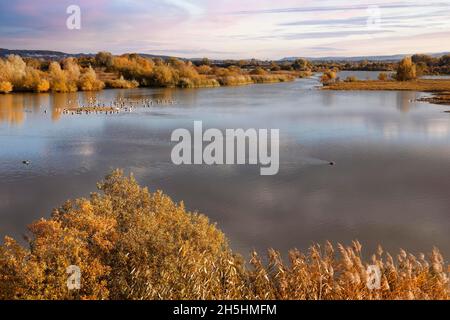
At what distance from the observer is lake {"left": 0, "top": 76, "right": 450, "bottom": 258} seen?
11773mm

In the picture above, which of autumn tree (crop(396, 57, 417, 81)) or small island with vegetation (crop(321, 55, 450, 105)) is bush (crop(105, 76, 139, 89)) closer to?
small island with vegetation (crop(321, 55, 450, 105))

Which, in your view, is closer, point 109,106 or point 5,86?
point 109,106

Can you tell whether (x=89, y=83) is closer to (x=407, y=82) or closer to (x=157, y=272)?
(x=407, y=82)

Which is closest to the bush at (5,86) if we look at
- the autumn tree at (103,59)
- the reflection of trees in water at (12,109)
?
the reflection of trees in water at (12,109)

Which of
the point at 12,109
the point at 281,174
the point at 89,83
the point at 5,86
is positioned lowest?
the point at 281,174

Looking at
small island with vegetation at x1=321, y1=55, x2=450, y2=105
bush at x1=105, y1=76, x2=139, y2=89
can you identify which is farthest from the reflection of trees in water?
small island with vegetation at x1=321, y1=55, x2=450, y2=105

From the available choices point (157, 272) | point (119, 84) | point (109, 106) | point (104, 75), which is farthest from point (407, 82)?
point (157, 272)

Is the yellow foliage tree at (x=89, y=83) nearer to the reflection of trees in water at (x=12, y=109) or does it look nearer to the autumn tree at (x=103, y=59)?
the reflection of trees in water at (x=12, y=109)

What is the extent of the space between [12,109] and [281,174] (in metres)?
25.1

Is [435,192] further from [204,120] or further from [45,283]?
[204,120]

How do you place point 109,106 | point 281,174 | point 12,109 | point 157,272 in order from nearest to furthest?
point 157,272, point 281,174, point 12,109, point 109,106

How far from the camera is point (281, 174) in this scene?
16.6 metres

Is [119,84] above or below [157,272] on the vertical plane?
above

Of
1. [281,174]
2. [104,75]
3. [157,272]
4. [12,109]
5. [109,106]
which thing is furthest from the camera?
[104,75]
